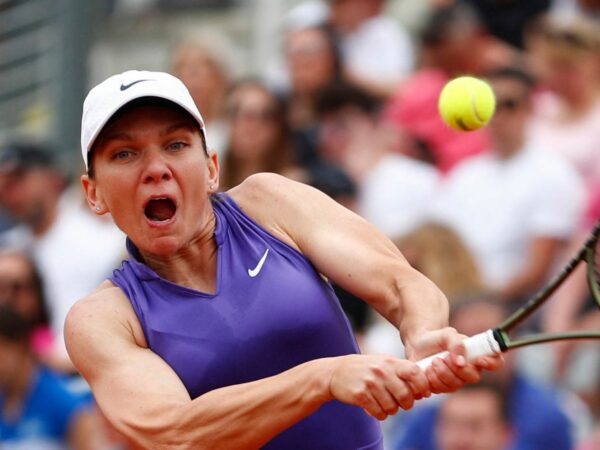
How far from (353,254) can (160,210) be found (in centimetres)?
58

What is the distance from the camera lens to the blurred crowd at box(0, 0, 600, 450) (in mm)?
6855

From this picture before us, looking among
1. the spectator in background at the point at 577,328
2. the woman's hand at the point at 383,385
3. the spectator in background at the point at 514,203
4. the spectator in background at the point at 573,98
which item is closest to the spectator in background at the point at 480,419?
the spectator in background at the point at 577,328

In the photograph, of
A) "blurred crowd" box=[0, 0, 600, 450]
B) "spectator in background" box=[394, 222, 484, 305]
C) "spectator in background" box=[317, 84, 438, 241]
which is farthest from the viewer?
"spectator in background" box=[317, 84, 438, 241]

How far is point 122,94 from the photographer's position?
4125 millimetres

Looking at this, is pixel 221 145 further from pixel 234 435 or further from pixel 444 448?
pixel 234 435

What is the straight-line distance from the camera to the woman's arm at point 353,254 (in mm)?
3990

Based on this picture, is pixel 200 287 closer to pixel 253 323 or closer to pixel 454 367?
pixel 253 323

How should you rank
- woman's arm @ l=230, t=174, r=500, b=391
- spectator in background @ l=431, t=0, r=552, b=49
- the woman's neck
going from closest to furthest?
1. woman's arm @ l=230, t=174, r=500, b=391
2. the woman's neck
3. spectator in background @ l=431, t=0, r=552, b=49

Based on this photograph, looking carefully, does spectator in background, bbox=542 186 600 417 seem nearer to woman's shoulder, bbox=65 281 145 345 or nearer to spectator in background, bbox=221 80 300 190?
spectator in background, bbox=221 80 300 190

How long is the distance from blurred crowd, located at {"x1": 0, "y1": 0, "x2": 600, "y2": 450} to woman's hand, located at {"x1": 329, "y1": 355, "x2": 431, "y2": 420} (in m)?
2.86

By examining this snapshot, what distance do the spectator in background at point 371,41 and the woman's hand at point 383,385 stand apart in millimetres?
5520

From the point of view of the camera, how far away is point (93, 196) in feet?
14.5

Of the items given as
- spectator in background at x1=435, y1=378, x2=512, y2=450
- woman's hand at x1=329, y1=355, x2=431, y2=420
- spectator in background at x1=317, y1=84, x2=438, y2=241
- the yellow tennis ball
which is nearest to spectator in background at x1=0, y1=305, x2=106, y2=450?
spectator in background at x1=317, y1=84, x2=438, y2=241

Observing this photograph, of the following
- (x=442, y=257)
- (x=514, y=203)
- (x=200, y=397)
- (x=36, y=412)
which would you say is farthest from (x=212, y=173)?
(x=36, y=412)
